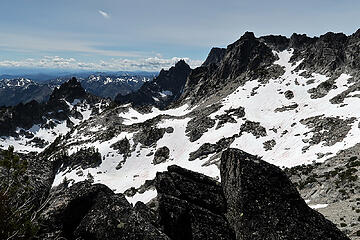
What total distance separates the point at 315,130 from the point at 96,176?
2891 inches

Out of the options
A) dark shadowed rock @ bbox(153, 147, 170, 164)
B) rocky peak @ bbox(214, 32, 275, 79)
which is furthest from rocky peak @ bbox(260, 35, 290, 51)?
dark shadowed rock @ bbox(153, 147, 170, 164)

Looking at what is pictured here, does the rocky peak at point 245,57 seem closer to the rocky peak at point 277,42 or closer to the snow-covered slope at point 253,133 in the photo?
the rocky peak at point 277,42

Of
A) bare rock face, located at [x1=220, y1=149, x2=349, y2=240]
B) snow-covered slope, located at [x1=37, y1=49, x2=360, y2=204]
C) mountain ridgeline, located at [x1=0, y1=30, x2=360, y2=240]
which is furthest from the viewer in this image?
snow-covered slope, located at [x1=37, y1=49, x2=360, y2=204]

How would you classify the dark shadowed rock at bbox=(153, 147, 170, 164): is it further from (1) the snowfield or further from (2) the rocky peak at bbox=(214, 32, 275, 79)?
(2) the rocky peak at bbox=(214, 32, 275, 79)

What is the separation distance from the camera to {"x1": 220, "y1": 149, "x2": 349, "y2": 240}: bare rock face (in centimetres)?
1281

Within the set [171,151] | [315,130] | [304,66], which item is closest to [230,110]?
[171,151]

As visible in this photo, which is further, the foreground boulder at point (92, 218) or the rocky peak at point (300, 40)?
the rocky peak at point (300, 40)

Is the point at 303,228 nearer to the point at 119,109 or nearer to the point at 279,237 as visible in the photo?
the point at 279,237

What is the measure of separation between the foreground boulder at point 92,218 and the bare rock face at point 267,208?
14.9 ft

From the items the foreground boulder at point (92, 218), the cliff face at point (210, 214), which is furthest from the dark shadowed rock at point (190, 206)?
the foreground boulder at point (92, 218)

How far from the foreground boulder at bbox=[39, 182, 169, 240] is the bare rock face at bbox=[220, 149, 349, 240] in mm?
4535

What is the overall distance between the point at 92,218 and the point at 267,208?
8753 millimetres

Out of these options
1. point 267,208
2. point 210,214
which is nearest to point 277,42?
point 210,214

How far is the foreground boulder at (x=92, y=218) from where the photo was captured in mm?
11617
